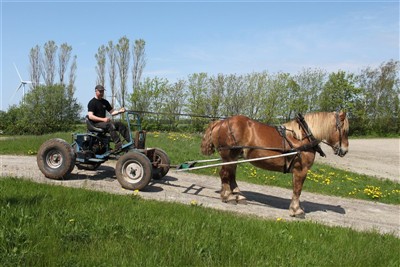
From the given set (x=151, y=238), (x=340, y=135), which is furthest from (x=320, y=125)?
(x=151, y=238)

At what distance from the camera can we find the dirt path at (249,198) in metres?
7.60

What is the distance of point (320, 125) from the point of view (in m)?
7.96

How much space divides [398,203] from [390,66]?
4501cm

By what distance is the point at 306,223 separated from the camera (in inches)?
239

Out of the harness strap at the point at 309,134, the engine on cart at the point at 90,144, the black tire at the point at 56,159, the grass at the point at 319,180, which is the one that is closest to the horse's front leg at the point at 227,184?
the harness strap at the point at 309,134

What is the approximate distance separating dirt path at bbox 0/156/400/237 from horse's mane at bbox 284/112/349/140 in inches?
68.7

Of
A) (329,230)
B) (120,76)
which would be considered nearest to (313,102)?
(120,76)

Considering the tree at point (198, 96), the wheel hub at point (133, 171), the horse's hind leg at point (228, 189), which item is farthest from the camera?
the tree at point (198, 96)

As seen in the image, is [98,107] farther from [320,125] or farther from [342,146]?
[342,146]

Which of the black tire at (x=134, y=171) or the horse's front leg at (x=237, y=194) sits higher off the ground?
the black tire at (x=134, y=171)

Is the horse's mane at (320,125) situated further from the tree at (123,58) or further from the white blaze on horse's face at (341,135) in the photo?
the tree at (123,58)

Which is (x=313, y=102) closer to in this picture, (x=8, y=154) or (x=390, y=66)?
(x=390, y=66)

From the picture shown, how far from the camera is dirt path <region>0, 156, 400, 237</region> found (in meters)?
7.60

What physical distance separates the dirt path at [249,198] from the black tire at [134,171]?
20 centimetres
